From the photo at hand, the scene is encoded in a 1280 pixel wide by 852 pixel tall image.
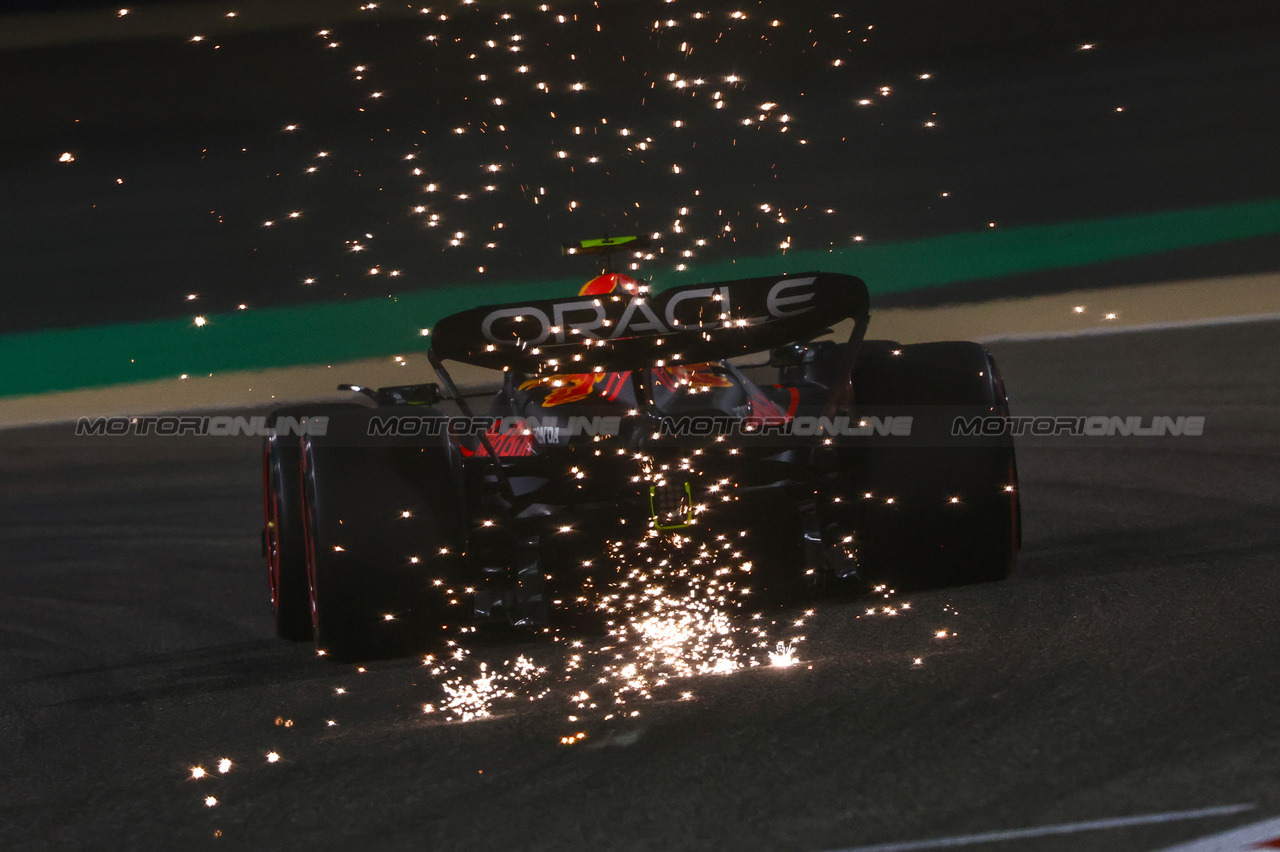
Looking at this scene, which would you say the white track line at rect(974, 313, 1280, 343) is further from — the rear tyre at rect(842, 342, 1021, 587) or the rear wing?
the rear wing

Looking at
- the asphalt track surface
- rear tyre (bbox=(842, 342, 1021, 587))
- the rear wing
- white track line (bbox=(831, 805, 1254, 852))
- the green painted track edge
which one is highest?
the green painted track edge

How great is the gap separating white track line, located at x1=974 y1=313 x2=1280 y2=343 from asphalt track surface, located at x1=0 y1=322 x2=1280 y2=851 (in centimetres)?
508

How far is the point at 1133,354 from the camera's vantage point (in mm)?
9414

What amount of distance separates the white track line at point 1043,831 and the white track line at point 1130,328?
26.2ft

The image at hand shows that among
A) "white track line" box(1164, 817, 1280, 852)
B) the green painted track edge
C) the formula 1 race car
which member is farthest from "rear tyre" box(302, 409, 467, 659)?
the green painted track edge

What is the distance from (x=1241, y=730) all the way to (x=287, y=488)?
2.60 metres

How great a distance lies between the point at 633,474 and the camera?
3701 mm

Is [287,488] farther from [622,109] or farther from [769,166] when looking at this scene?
[769,166]

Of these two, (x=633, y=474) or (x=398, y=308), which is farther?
(x=398, y=308)

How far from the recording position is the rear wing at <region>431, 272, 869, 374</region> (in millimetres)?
3467

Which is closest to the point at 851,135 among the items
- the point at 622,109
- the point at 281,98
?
the point at 622,109

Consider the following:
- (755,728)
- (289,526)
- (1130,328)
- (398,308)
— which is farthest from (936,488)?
(398,308)

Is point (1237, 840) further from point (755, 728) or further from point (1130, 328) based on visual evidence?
point (1130, 328)

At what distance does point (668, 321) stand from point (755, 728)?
43.7 inches
